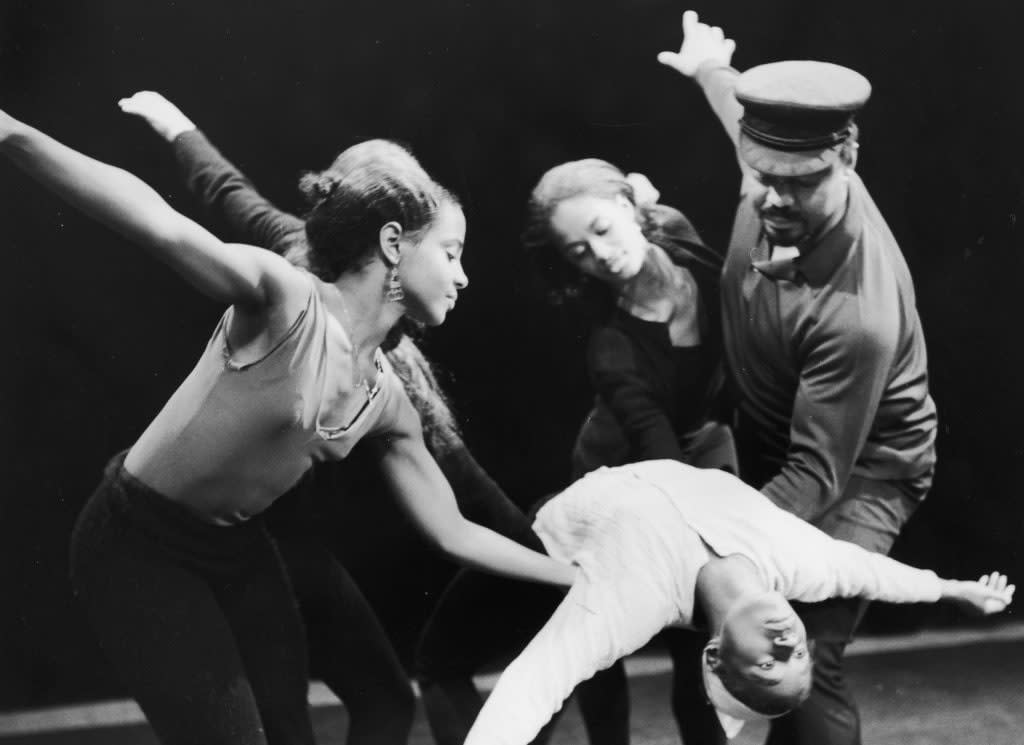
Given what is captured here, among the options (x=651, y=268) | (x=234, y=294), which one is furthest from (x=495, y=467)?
(x=234, y=294)

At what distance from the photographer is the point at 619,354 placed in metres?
2.61

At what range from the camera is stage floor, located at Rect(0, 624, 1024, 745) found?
8.83 feet

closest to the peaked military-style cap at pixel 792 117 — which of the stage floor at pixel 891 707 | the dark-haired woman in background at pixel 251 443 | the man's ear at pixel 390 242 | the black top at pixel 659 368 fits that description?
the black top at pixel 659 368

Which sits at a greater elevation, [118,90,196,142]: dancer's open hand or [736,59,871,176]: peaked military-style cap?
[118,90,196,142]: dancer's open hand

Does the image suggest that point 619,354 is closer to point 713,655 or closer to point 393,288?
point 393,288

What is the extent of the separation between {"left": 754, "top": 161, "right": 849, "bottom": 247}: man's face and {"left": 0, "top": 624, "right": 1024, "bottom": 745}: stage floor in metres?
0.96

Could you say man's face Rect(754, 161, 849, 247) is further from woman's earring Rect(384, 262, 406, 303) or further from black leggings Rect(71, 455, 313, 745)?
black leggings Rect(71, 455, 313, 745)

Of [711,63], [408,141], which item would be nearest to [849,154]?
[711,63]

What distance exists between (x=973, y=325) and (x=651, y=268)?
2.54ft

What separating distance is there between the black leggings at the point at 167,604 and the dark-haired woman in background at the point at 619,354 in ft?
1.44

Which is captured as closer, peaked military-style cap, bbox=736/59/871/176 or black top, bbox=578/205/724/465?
peaked military-style cap, bbox=736/59/871/176

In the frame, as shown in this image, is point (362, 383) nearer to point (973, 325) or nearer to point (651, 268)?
point (651, 268)

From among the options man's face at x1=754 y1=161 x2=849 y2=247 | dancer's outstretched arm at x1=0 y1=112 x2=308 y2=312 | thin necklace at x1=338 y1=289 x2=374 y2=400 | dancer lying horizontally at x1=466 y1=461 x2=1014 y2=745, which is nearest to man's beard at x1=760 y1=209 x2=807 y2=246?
man's face at x1=754 y1=161 x2=849 y2=247

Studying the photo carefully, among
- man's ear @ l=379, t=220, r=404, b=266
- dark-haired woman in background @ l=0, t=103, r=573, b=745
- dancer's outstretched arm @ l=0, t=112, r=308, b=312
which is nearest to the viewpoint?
dancer's outstretched arm @ l=0, t=112, r=308, b=312
